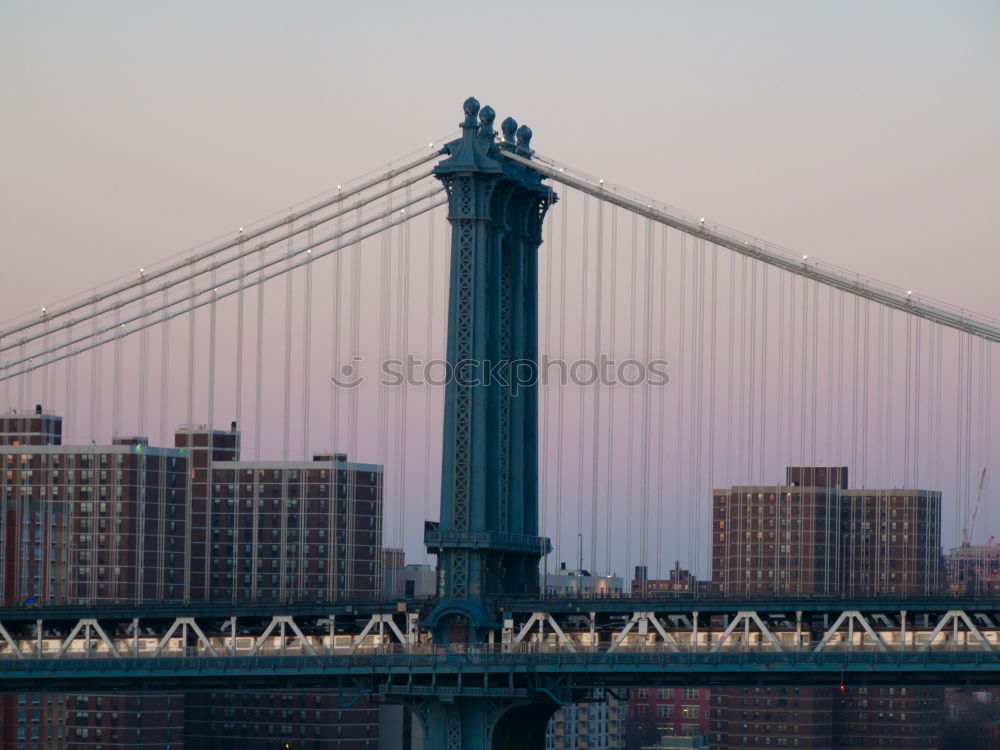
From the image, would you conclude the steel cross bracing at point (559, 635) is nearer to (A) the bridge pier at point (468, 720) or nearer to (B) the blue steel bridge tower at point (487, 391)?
(B) the blue steel bridge tower at point (487, 391)

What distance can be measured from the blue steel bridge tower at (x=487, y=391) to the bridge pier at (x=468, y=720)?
10.7ft

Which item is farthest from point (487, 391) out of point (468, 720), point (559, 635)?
point (468, 720)

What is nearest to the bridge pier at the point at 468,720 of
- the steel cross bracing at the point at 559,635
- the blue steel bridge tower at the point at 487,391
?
the steel cross bracing at the point at 559,635

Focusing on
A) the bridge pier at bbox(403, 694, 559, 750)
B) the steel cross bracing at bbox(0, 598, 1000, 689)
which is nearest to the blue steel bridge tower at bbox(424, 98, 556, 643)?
the steel cross bracing at bbox(0, 598, 1000, 689)

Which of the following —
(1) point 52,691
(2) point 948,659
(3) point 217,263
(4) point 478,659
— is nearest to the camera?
(2) point 948,659

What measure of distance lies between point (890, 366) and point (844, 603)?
74.2 ft

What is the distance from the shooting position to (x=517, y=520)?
115 m

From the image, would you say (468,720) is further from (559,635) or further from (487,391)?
(487,391)

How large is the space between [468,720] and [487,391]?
53.4 ft

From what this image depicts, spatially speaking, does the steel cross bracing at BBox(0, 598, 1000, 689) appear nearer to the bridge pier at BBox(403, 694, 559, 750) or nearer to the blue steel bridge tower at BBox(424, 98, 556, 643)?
the blue steel bridge tower at BBox(424, 98, 556, 643)

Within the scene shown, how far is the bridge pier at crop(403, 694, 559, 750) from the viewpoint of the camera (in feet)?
365

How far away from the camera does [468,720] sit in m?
112

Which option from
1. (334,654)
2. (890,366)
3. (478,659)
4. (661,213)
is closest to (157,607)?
(334,654)

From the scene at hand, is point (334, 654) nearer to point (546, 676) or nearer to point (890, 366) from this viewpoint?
point (546, 676)
